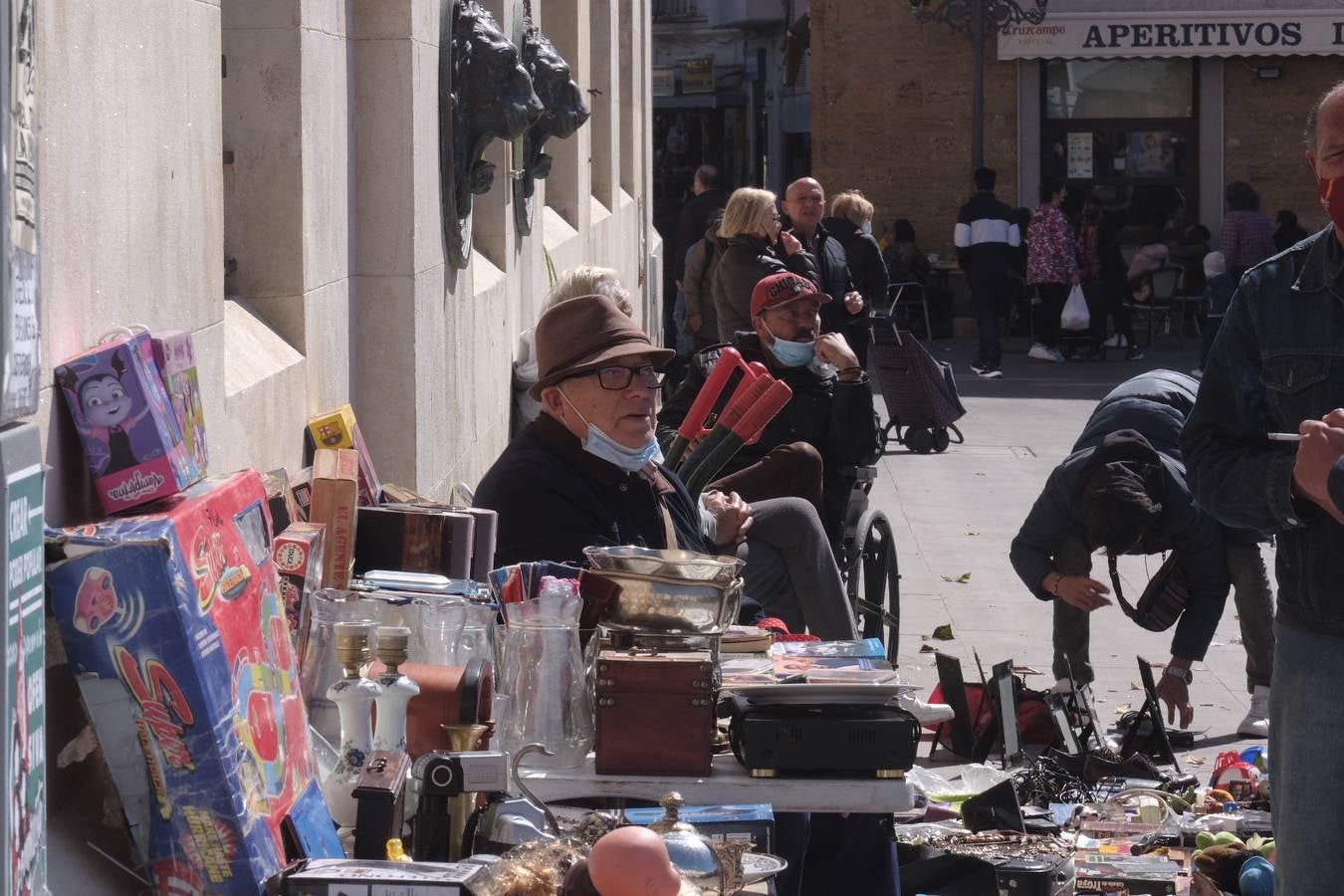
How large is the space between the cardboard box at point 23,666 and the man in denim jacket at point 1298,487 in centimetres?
215

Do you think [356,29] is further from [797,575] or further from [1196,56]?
[1196,56]

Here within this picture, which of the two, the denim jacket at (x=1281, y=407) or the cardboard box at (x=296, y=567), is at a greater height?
the denim jacket at (x=1281, y=407)

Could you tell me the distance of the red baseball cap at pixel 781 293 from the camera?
23.2 ft

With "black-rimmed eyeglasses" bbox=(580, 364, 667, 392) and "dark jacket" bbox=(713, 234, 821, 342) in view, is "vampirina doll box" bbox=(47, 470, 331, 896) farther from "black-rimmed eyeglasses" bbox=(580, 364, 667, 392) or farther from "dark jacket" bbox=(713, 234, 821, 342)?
"dark jacket" bbox=(713, 234, 821, 342)

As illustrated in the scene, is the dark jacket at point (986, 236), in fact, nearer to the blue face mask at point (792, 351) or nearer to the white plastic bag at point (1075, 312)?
the white plastic bag at point (1075, 312)

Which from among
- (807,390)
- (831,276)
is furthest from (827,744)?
(831,276)

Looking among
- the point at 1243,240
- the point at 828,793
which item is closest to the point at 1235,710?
the point at 828,793

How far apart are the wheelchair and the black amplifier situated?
3723 millimetres

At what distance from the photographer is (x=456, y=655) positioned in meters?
3.56

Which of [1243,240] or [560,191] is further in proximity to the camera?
[1243,240]

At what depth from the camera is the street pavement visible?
7527mm

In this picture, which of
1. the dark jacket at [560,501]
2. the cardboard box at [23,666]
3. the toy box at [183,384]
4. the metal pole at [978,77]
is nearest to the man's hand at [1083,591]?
the dark jacket at [560,501]

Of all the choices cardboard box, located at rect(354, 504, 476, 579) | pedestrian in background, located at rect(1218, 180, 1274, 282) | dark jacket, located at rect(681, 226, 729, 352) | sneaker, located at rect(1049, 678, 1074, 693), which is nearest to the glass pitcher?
cardboard box, located at rect(354, 504, 476, 579)

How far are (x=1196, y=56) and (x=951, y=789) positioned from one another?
72.7ft
